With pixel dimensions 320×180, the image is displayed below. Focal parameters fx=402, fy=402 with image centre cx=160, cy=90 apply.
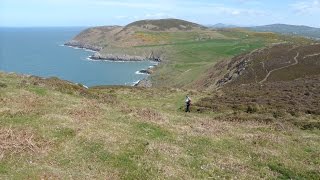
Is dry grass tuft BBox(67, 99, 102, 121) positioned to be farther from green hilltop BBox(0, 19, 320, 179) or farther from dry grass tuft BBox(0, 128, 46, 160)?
dry grass tuft BBox(0, 128, 46, 160)

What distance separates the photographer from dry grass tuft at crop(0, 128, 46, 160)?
2405cm

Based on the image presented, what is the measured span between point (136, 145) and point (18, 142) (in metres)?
7.55

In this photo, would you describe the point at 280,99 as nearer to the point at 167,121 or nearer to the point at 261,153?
the point at 167,121

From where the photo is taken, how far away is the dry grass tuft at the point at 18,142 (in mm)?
24047

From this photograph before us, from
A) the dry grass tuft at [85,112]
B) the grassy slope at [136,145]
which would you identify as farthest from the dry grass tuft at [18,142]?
the dry grass tuft at [85,112]

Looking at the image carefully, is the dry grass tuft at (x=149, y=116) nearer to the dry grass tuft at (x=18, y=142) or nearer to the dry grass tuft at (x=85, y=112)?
the dry grass tuft at (x=85, y=112)

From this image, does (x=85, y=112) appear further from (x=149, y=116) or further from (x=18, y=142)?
(x=18, y=142)

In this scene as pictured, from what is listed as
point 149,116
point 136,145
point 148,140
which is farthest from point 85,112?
point 136,145

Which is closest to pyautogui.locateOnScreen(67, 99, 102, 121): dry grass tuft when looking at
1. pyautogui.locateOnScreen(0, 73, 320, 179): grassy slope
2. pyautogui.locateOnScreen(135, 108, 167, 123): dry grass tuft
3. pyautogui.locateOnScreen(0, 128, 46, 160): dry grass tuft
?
pyautogui.locateOnScreen(0, 73, 320, 179): grassy slope

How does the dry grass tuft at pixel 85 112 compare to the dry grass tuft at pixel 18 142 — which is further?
the dry grass tuft at pixel 85 112

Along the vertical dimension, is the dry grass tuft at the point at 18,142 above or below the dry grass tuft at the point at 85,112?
above

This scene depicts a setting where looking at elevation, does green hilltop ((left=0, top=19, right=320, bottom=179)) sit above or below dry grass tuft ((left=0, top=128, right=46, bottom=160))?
below

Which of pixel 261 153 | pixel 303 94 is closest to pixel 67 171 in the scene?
pixel 261 153

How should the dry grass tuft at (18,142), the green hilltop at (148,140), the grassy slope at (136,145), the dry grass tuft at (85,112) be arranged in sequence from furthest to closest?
the dry grass tuft at (85,112), the dry grass tuft at (18,142), the green hilltop at (148,140), the grassy slope at (136,145)
